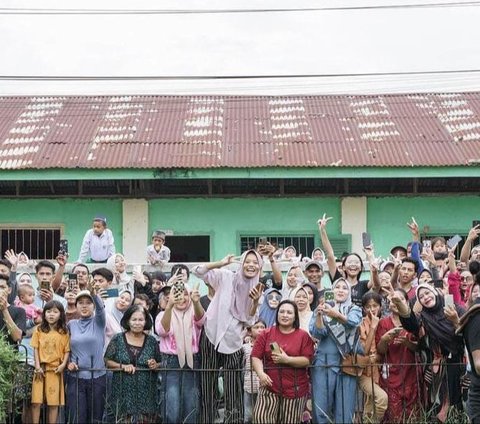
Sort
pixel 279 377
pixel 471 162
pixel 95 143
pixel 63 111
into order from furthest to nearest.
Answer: pixel 63 111 < pixel 95 143 < pixel 471 162 < pixel 279 377

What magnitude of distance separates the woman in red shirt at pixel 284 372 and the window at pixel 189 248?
8098 millimetres

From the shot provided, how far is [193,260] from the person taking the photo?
1612 centimetres

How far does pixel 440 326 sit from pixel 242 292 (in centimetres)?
178

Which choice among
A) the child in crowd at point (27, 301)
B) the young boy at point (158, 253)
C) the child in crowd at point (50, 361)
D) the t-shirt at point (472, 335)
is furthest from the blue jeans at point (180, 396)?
the young boy at point (158, 253)

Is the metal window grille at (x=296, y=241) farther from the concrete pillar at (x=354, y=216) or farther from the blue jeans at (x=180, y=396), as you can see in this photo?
the blue jeans at (x=180, y=396)

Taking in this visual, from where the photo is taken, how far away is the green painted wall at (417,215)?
15.4 meters

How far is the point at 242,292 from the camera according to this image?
8.14 metres

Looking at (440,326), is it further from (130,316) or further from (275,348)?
(130,316)

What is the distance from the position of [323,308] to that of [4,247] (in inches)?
354

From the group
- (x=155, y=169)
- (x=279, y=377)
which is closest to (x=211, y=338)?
(x=279, y=377)

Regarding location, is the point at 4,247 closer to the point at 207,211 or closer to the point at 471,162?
the point at 207,211

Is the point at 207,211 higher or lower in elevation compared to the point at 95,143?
lower

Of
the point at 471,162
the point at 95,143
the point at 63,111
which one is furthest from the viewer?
the point at 63,111

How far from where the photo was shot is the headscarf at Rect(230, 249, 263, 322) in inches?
319
